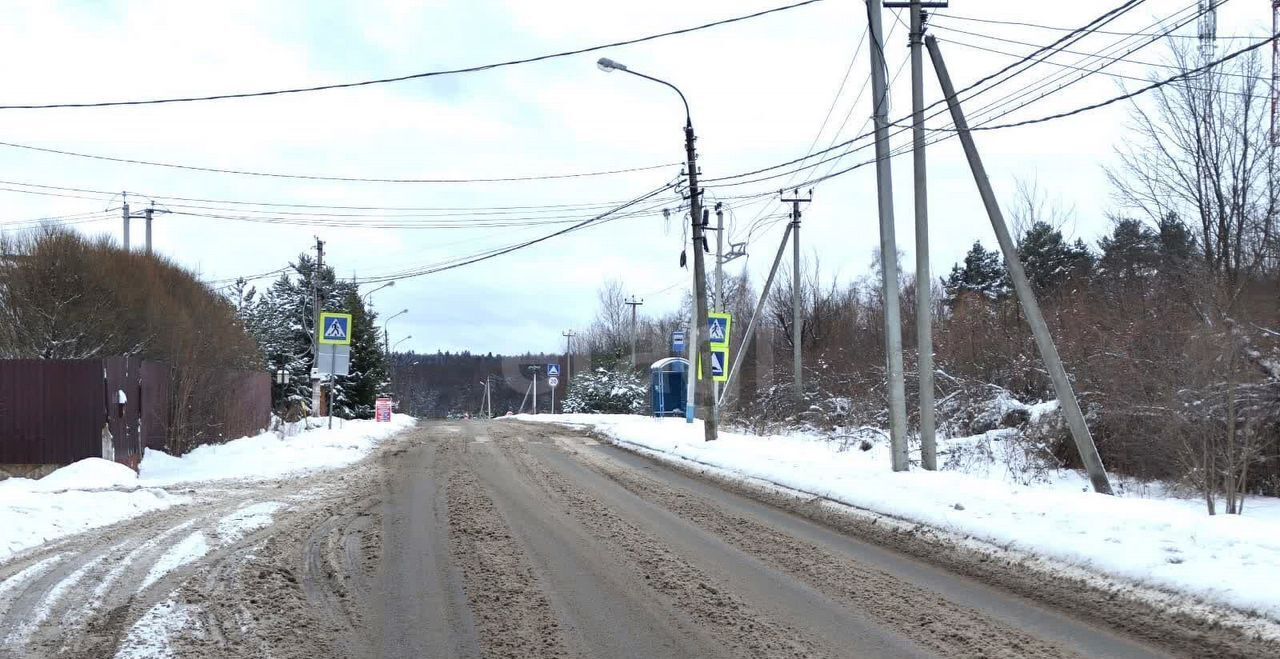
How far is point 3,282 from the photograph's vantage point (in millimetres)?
18188

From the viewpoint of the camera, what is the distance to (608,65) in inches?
749

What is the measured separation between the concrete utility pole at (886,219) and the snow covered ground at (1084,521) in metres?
1.26

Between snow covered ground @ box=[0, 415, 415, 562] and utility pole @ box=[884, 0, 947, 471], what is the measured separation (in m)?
9.84

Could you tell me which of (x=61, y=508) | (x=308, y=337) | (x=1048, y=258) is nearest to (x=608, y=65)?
(x=61, y=508)

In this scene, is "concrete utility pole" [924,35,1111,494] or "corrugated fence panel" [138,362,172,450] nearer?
"concrete utility pole" [924,35,1111,494]

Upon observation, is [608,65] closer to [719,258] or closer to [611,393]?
[719,258]

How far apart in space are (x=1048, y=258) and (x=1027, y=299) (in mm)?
23527

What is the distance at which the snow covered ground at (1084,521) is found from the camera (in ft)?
21.5

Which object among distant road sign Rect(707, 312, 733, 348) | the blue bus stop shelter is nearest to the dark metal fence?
distant road sign Rect(707, 312, 733, 348)

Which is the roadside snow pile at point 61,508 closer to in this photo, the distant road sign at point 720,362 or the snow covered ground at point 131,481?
the snow covered ground at point 131,481

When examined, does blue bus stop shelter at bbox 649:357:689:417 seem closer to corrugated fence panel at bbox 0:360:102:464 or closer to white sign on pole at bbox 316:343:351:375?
white sign on pole at bbox 316:343:351:375

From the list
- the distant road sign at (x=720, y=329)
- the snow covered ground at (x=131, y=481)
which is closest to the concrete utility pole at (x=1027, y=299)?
the snow covered ground at (x=131, y=481)

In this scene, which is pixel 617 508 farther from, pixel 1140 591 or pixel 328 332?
pixel 328 332

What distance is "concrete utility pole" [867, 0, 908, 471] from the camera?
46.7ft
